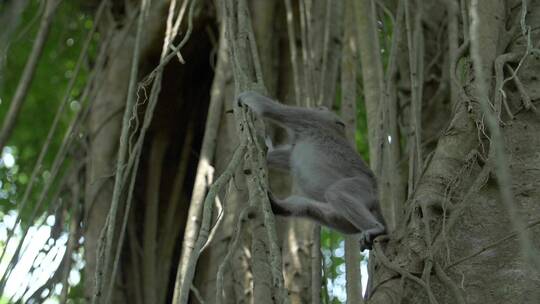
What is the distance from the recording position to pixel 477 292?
111 inches

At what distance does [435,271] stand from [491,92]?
0.87m

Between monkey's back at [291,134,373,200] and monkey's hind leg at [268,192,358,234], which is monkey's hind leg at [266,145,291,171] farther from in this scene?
monkey's hind leg at [268,192,358,234]

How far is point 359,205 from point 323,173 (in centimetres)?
34

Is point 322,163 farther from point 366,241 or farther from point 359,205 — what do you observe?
point 366,241

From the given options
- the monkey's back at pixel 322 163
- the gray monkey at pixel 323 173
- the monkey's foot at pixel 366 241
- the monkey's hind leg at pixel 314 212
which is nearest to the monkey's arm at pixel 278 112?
the gray monkey at pixel 323 173

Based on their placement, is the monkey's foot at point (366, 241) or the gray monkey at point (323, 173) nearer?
the monkey's foot at point (366, 241)

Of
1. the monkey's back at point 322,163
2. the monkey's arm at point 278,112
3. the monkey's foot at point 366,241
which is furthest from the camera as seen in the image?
the monkey's back at point 322,163

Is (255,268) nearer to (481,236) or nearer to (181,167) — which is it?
(481,236)

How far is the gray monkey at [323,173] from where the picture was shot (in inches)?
140

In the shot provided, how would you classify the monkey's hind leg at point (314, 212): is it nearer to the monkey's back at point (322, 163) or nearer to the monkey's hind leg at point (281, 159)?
the monkey's back at point (322, 163)

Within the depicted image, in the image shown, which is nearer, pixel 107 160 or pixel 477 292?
pixel 477 292

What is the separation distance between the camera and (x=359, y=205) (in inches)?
140

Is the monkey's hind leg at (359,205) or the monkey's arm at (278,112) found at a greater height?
the monkey's arm at (278,112)

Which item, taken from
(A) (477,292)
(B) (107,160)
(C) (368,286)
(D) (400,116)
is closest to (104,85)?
(B) (107,160)
